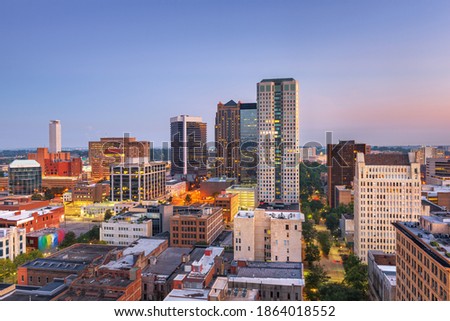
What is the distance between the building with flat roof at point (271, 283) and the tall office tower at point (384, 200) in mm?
10373

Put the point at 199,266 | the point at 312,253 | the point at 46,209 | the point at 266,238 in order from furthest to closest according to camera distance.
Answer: the point at 46,209, the point at 312,253, the point at 266,238, the point at 199,266

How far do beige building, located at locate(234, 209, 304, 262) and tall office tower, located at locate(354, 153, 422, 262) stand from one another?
685 cm

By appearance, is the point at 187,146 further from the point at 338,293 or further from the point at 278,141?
the point at 338,293

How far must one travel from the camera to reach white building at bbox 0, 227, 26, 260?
60.2ft

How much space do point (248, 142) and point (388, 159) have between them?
32.7 meters

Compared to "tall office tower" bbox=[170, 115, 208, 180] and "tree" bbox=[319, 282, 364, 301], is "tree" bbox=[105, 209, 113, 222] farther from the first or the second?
"tall office tower" bbox=[170, 115, 208, 180]

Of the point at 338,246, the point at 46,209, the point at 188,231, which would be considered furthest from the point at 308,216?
the point at 46,209

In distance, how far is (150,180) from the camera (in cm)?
4072

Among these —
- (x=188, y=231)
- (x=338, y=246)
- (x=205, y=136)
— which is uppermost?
(x=205, y=136)

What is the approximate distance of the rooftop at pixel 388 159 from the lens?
2034 centimetres

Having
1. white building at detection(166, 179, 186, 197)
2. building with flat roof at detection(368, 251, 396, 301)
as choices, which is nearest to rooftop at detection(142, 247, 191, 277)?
building with flat roof at detection(368, 251, 396, 301)
